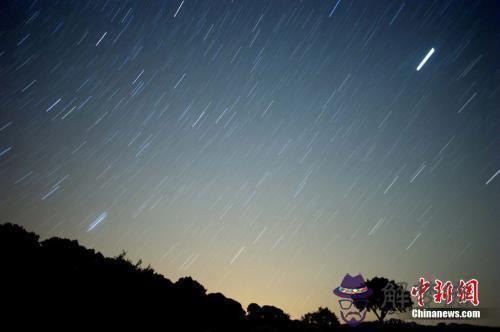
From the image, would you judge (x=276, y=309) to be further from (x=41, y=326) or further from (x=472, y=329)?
(x=41, y=326)

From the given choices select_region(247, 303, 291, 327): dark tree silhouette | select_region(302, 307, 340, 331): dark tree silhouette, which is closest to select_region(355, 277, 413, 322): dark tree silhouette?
select_region(302, 307, 340, 331): dark tree silhouette

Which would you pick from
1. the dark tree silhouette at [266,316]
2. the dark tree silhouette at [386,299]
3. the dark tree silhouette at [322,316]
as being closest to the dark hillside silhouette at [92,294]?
the dark tree silhouette at [266,316]

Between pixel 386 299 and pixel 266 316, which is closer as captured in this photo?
pixel 266 316

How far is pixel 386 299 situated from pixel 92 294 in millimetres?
37357

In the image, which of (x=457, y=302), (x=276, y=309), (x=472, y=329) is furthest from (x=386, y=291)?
(x=276, y=309)

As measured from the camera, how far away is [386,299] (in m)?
39.8

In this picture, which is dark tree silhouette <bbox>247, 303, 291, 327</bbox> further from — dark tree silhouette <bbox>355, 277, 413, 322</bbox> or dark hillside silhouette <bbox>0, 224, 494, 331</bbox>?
dark tree silhouette <bbox>355, 277, 413, 322</bbox>

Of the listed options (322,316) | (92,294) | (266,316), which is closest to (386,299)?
(322,316)

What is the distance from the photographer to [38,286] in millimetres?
12156

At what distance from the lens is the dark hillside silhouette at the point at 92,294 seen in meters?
11.1

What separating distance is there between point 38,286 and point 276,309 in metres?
20.7

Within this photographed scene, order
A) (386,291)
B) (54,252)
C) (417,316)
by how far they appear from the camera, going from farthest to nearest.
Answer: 1. (386,291)
2. (417,316)
3. (54,252)

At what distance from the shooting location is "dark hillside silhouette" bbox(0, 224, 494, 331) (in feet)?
36.6

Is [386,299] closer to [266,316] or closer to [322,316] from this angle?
[322,316]
